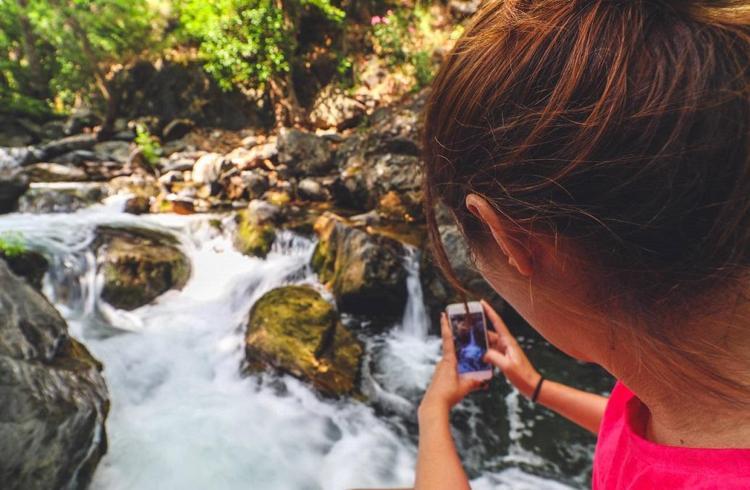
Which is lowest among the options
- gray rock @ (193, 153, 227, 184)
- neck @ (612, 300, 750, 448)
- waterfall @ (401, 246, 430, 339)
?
waterfall @ (401, 246, 430, 339)

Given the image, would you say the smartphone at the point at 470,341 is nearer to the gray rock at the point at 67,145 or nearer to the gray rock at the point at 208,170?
the gray rock at the point at 208,170

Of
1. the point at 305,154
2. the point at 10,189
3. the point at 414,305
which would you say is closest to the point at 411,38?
the point at 305,154

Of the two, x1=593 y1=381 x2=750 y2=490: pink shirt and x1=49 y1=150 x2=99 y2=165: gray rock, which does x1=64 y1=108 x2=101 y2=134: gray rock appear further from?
x1=593 y1=381 x2=750 y2=490: pink shirt

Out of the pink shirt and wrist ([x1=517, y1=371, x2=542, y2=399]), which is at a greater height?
the pink shirt

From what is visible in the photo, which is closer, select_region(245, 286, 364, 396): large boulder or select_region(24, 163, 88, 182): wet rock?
select_region(245, 286, 364, 396): large boulder

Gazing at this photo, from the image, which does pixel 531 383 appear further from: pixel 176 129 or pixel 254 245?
pixel 176 129

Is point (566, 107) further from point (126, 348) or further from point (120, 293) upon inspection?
point (120, 293)

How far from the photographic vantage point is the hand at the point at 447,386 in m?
1.40

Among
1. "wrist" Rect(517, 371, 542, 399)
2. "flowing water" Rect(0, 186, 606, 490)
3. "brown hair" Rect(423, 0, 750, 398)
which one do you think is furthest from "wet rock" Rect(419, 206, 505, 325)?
"brown hair" Rect(423, 0, 750, 398)

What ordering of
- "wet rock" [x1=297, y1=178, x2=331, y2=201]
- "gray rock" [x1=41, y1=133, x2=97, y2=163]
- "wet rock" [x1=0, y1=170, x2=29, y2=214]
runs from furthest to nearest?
1. "gray rock" [x1=41, y1=133, x2=97, y2=163]
2. "wet rock" [x1=297, y1=178, x2=331, y2=201]
3. "wet rock" [x1=0, y1=170, x2=29, y2=214]

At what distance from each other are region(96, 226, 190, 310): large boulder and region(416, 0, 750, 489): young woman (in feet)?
16.4

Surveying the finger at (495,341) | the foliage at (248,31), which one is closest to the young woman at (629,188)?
the finger at (495,341)

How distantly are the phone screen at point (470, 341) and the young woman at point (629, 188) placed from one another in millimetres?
938

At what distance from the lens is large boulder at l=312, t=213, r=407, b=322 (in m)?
4.64
